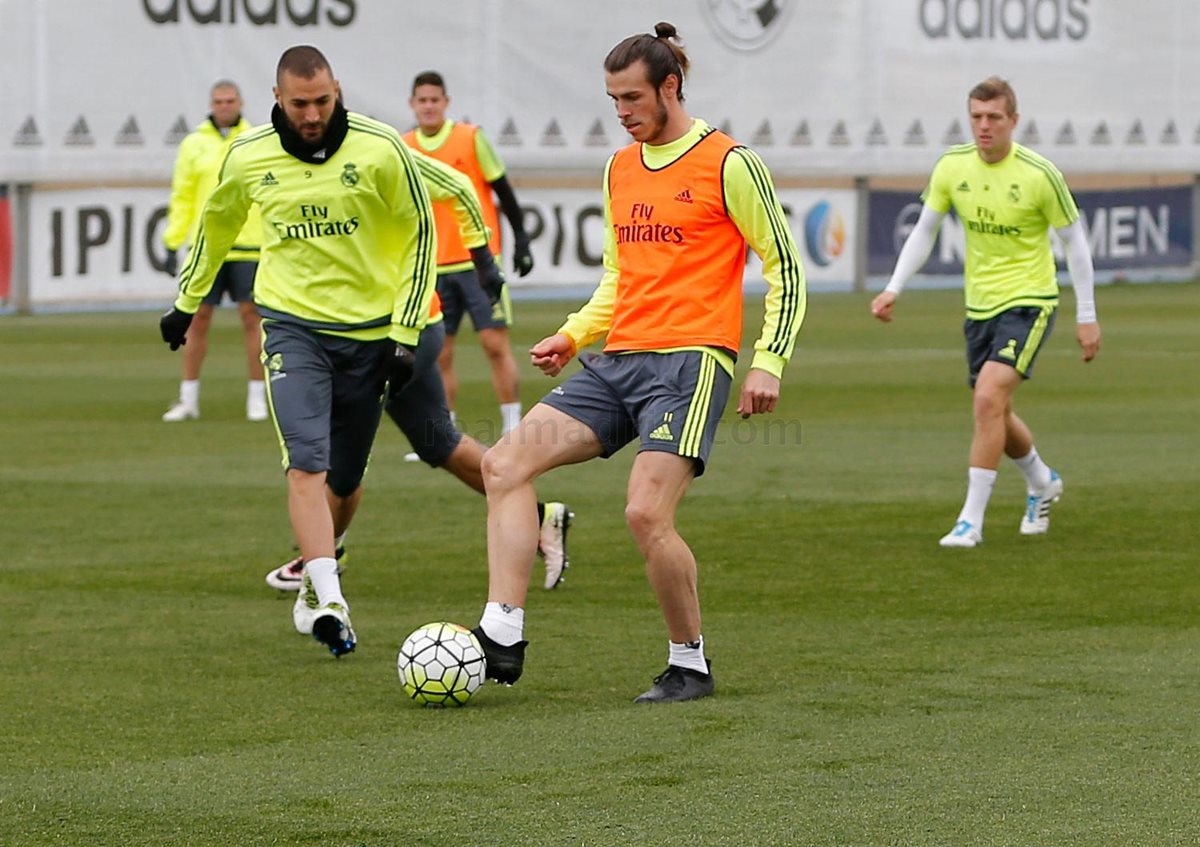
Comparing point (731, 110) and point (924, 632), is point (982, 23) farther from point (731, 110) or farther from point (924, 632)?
point (924, 632)

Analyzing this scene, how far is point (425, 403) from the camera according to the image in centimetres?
886

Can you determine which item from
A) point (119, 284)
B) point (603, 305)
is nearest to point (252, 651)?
point (603, 305)

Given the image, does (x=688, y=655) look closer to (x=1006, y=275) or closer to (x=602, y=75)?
(x=1006, y=275)

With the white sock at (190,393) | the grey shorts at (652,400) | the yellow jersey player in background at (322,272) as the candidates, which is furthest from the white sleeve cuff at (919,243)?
the white sock at (190,393)

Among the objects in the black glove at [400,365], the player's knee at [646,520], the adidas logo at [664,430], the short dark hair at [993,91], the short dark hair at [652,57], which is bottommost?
the player's knee at [646,520]

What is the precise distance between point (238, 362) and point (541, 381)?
3677 millimetres

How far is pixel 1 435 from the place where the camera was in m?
15.8

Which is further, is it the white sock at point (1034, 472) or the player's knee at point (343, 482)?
the white sock at point (1034, 472)

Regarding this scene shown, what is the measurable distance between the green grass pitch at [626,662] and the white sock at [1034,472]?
0.28 meters

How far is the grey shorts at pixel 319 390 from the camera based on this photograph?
8148mm

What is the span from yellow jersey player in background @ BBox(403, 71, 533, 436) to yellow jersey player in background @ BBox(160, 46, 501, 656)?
18.9 ft

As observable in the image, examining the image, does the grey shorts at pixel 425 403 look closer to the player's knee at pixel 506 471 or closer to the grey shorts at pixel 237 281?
the player's knee at pixel 506 471

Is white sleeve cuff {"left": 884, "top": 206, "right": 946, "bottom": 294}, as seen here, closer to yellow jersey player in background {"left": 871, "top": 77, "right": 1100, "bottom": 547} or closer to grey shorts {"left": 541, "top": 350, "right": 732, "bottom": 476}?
yellow jersey player in background {"left": 871, "top": 77, "right": 1100, "bottom": 547}

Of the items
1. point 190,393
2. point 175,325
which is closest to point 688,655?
point 175,325
